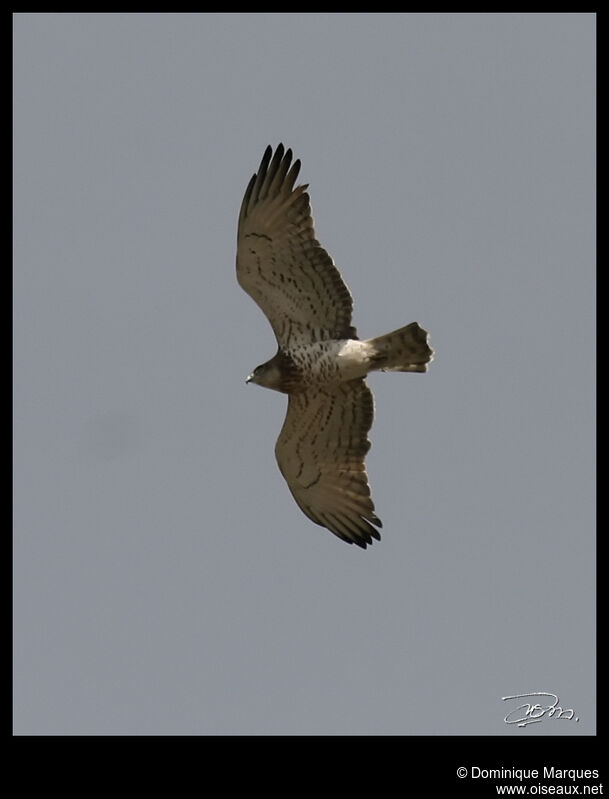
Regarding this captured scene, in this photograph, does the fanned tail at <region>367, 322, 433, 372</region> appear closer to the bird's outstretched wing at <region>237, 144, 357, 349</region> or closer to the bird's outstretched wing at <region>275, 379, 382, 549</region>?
the bird's outstretched wing at <region>237, 144, 357, 349</region>

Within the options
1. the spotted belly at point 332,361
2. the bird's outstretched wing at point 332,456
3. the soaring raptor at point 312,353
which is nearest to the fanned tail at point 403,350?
the soaring raptor at point 312,353

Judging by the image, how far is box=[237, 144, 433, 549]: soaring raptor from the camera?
15641 mm

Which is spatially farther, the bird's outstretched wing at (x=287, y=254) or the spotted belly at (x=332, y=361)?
the spotted belly at (x=332, y=361)

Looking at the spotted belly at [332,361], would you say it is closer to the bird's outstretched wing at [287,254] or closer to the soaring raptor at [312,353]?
the soaring raptor at [312,353]

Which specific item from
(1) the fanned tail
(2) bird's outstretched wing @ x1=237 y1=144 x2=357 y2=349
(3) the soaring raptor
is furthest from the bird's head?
(1) the fanned tail

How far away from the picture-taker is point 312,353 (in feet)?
52.5

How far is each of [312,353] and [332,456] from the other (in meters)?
1.27

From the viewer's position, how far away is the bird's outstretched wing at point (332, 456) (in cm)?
1636

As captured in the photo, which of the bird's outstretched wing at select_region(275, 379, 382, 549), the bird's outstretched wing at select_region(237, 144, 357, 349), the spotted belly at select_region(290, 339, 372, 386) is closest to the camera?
the bird's outstretched wing at select_region(237, 144, 357, 349)

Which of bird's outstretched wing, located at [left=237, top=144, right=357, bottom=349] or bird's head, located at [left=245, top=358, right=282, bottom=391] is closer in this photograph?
bird's outstretched wing, located at [left=237, top=144, right=357, bottom=349]

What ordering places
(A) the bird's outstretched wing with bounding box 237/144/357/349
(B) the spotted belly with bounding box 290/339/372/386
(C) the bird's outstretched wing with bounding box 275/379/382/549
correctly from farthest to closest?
(C) the bird's outstretched wing with bounding box 275/379/382/549 → (B) the spotted belly with bounding box 290/339/372/386 → (A) the bird's outstretched wing with bounding box 237/144/357/349

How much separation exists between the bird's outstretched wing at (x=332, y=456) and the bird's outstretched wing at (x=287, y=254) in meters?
0.76
